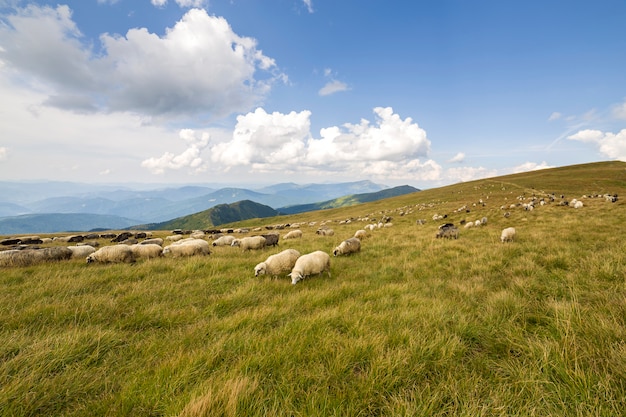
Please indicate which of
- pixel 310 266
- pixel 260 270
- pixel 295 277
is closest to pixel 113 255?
pixel 260 270

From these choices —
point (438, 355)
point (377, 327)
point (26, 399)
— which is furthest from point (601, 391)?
→ point (26, 399)

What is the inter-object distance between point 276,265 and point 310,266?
1366 mm

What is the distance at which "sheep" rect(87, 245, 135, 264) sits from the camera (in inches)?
392

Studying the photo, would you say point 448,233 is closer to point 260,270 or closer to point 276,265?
point 276,265

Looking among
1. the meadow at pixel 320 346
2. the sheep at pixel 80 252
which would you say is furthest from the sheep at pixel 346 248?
the sheep at pixel 80 252

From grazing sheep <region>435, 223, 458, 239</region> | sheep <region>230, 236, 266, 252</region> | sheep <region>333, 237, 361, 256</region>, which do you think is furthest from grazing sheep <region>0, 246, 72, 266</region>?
grazing sheep <region>435, 223, 458, 239</region>

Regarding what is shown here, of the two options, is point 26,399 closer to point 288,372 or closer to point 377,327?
point 288,372

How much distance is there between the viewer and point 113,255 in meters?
10.1

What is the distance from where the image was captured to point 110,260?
1002cm

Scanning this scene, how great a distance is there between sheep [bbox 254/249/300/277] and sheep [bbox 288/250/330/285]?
1.83ft

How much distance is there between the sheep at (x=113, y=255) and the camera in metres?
9.96

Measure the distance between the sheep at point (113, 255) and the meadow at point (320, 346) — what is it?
102 inches

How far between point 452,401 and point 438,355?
0.86 meters

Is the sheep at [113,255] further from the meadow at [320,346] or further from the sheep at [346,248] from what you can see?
the sheep at [346,248]
